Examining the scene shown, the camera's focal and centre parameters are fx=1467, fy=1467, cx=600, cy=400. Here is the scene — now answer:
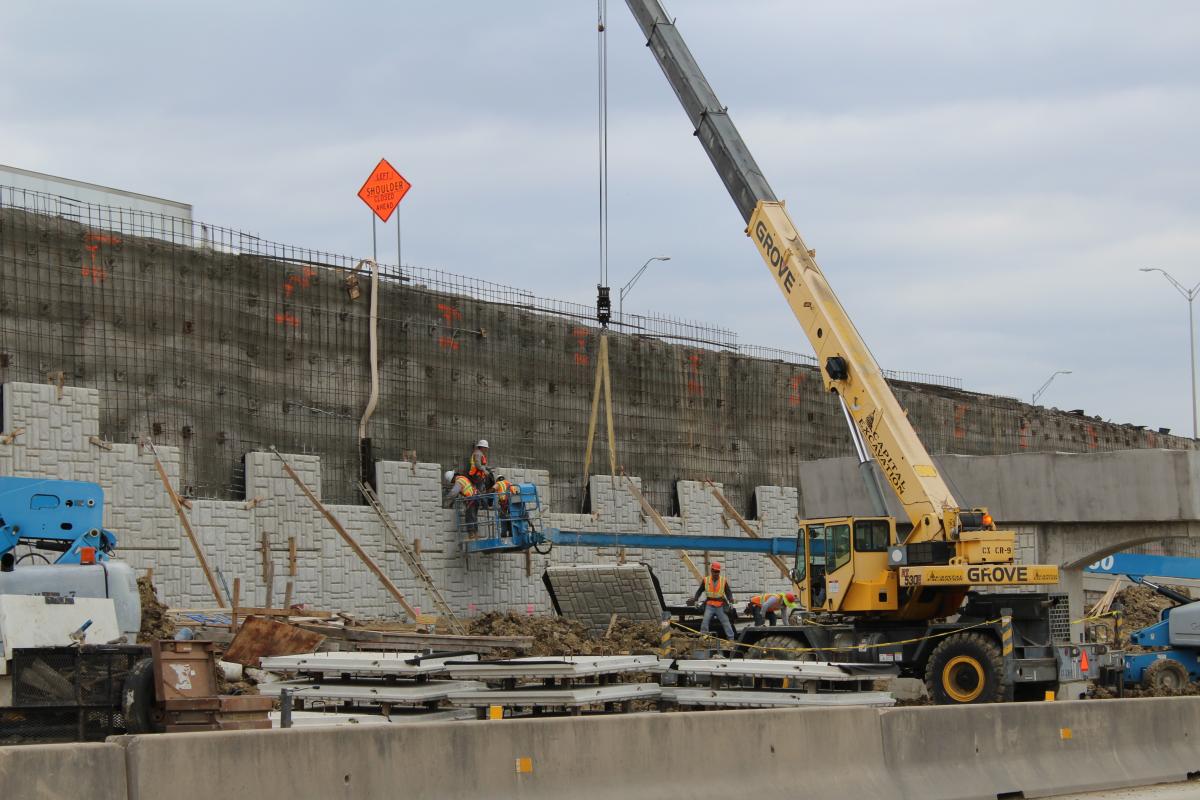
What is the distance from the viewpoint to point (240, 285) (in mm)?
26875

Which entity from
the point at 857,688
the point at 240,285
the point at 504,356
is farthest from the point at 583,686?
the point at 504,356

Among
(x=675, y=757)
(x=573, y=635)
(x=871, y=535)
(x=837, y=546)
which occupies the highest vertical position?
(x=871, y=535)

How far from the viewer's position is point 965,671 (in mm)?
19562

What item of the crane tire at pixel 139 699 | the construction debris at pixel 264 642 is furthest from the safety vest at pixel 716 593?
the crane tire at pixel 139 699

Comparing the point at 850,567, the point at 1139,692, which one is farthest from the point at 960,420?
the point at 850,567

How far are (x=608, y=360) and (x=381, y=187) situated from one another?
6.65 meters

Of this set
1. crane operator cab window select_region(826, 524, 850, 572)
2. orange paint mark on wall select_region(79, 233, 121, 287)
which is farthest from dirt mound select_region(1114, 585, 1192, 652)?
orange paint mark on wall select_region(79, 233, 121, 287)

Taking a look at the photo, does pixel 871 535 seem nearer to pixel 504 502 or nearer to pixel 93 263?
pixel 504 502

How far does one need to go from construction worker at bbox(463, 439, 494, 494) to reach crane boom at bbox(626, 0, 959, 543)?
8.72 m

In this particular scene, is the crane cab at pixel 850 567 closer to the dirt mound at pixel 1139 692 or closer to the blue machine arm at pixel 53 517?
the dirt mound at pixel 1139 692

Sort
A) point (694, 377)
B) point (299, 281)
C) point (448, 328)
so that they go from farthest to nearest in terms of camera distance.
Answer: point (694, 377)
point (448, 328)
point (299, 281)

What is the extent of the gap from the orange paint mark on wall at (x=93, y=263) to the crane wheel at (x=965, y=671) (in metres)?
14.7

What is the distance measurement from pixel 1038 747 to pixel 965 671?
23.5ft

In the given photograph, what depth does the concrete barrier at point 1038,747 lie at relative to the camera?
37.8ft
